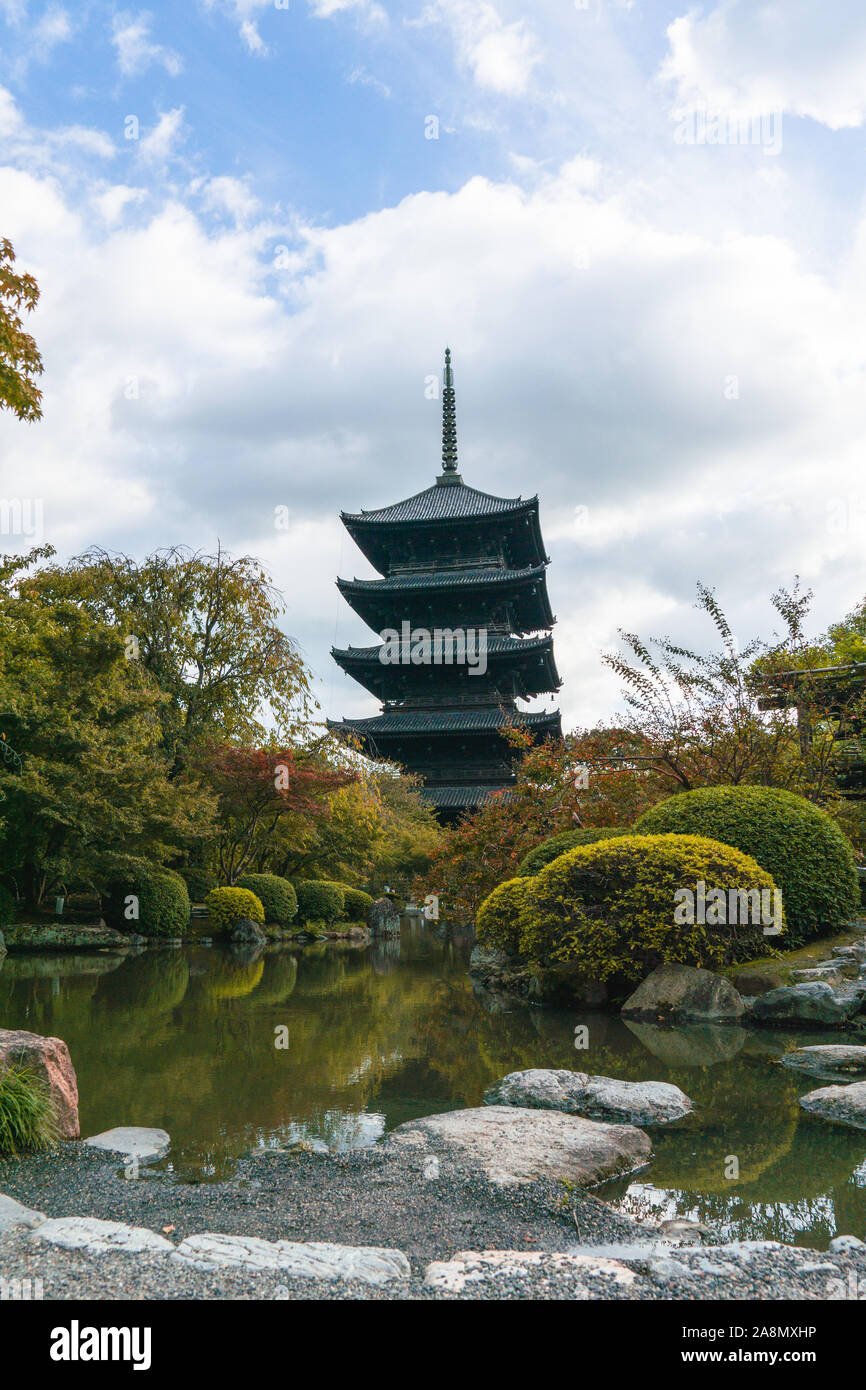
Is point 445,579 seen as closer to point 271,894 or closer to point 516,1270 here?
point 271,894

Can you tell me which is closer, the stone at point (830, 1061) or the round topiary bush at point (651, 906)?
the stone at point (830, 1061)

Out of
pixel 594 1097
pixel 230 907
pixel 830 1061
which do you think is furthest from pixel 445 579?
pixel 594 1097

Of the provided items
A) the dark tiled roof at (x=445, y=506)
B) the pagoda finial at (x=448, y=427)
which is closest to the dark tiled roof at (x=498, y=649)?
the dark tiled roof at (x=445, y=506)

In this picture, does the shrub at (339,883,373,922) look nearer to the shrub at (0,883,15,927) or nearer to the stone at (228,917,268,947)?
the stone at (228,917,268,947)

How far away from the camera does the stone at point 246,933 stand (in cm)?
1634

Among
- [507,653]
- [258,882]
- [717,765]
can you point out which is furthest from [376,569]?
[717,765]

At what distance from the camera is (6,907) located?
1402 cm

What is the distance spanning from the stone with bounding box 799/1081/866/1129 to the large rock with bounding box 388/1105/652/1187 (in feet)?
3.73

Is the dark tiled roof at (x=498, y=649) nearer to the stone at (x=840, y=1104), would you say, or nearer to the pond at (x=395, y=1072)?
the pond at (x=395, y=1072)

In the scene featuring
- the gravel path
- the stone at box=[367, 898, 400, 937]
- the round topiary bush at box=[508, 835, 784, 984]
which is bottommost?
the stone at box=[367, 898, 400, 937]

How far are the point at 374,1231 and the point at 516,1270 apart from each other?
619mm

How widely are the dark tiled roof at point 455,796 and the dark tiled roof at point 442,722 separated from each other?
6.13 feet

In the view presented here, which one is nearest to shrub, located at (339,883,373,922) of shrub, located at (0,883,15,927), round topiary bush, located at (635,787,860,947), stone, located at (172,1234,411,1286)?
shrub, located at (0,883,15,927)

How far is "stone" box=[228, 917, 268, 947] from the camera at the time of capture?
53.6 feet
